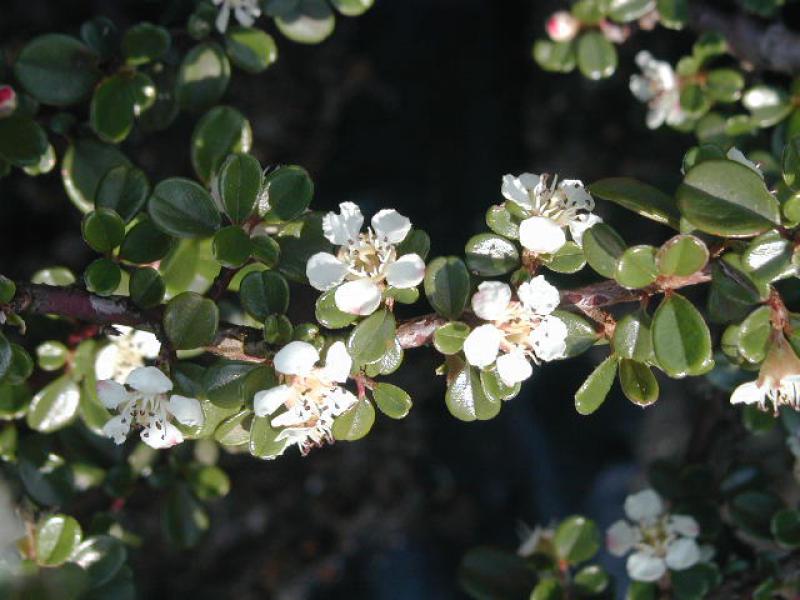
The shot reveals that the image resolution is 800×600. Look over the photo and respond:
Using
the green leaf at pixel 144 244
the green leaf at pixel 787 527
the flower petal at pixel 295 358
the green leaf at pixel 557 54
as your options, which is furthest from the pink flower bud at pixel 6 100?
the green leaf at pixel 787 527

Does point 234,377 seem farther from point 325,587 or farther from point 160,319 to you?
point 325,587

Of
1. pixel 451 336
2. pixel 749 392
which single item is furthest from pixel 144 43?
pixel 749 392

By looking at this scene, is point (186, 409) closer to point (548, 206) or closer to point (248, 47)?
point (548, 206)

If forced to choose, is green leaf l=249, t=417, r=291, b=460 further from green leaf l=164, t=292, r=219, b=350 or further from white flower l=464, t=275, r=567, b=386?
white flower l=464, t=275, r=567, b=386

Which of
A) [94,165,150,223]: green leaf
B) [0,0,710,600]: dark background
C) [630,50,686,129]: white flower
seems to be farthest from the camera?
[0,0,710,600]: dark background

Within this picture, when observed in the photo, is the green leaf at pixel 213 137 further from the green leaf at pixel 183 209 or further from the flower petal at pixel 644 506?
the flower petal at pixel 644 506

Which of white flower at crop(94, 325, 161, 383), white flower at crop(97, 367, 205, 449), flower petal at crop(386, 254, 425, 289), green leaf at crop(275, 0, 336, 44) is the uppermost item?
green leaf at crop(275, 0, 336, 44)

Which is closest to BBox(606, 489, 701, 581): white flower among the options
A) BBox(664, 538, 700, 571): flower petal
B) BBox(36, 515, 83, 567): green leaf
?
BBox(664, 538, 700, 571): flower petal
